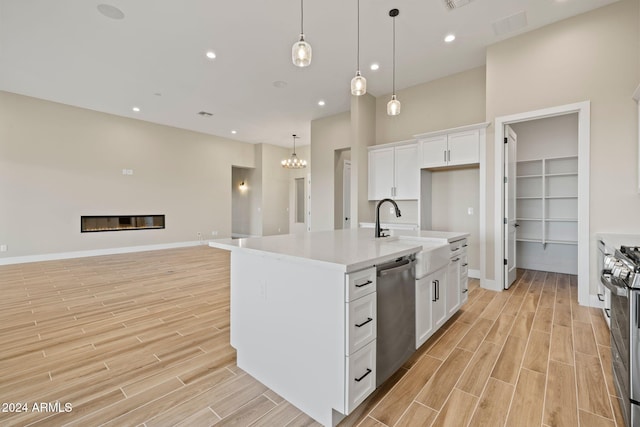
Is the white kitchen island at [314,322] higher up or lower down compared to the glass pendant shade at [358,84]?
lower down

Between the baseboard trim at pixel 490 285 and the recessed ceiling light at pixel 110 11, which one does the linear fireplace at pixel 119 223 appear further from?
the baseboard trim at pixel 490 285

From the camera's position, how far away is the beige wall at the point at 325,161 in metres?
6.84

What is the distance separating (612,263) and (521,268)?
4.27 meters

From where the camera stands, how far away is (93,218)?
21.9 feet

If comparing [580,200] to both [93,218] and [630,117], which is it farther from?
[93,218]

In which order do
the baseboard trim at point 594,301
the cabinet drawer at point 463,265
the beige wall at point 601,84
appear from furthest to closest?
the baseboard trim at point 594,301 < the beige wall at point 601,84 < the cabinet drawer at point 463,265

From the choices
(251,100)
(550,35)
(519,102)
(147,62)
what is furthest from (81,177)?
(550,35)

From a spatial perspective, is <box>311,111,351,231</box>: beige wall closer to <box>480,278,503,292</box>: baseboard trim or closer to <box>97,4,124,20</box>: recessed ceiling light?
<box>480,278,503,292</box>: baseboard trim

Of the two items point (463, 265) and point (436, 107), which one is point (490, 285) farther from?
point (436, 107)

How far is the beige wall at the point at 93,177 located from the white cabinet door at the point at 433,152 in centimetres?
675

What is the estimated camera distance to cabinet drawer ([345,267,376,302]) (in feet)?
4.62

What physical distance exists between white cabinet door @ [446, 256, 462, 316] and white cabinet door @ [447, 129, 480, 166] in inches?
85.4

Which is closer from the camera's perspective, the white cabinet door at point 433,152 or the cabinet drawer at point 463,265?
the cabinet drawer at point 463,265

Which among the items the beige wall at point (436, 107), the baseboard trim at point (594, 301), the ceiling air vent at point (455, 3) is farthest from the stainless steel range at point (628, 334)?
the beige wall at point (436, 107)
